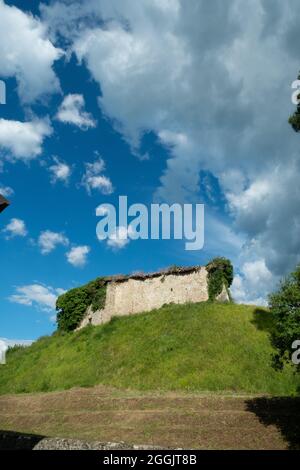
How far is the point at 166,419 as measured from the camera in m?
19.3

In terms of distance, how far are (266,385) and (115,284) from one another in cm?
2265

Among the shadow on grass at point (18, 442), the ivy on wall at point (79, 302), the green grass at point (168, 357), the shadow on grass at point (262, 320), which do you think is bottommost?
the shadow on grass at point (18, 442)

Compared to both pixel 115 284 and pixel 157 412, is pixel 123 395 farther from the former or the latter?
pixel 115 284

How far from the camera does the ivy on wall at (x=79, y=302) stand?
148ft

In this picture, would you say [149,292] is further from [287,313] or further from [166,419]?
[287,313]

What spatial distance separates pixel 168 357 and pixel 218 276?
11.1m

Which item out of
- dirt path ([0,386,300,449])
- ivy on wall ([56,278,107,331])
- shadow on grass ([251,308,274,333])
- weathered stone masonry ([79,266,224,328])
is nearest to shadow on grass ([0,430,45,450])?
dirt path ([0,386,300,449])

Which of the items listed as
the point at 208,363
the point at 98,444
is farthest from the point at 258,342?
the point at 98,444

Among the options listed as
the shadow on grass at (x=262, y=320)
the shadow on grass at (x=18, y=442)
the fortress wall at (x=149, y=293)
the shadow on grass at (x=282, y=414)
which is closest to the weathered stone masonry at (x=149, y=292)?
the fortress wall at (x=149, y=293)

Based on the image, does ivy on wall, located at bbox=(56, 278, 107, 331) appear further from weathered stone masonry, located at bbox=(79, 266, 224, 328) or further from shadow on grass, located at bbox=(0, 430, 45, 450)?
shadow on grass, located at bbox=(0, 430, 45, 450)

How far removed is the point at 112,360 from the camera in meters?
32.9

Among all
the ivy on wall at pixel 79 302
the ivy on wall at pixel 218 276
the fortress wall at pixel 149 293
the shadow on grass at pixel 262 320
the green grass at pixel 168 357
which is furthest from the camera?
the ivy on wall at pixel 79 302

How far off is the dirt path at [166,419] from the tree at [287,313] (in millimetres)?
2885

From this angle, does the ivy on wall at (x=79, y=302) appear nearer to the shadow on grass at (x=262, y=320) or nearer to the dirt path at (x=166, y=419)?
the shadow on grass at (x=262, y=320)
